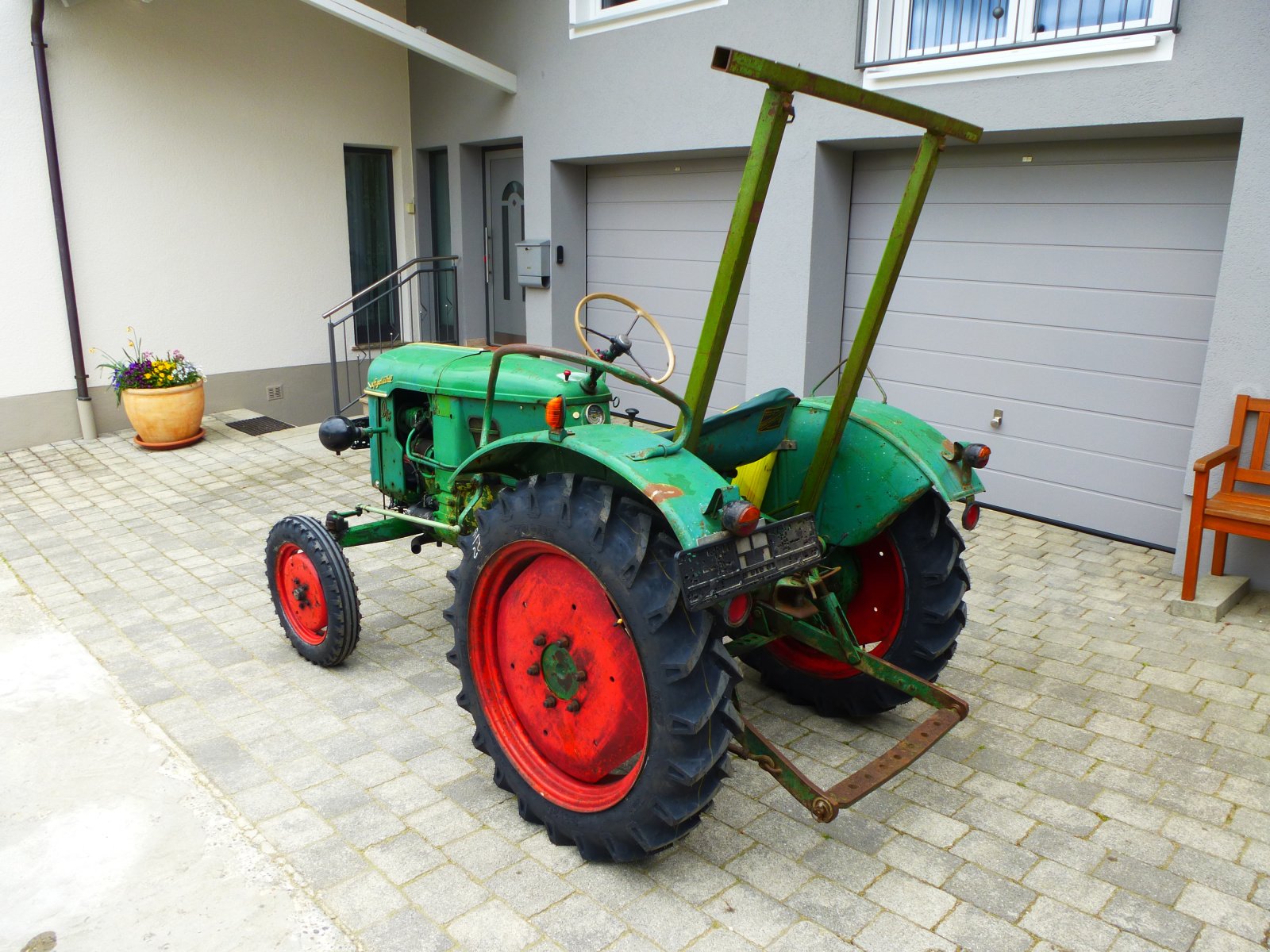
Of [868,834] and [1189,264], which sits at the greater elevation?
[1189,264]

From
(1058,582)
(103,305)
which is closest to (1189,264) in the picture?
(1058,582)

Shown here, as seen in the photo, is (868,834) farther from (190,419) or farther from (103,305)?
(103,305)

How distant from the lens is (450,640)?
13.9 feet

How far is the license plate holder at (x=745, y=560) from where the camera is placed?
2.35m

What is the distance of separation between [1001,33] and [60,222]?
7054 millimetres

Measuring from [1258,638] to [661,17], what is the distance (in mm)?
5738

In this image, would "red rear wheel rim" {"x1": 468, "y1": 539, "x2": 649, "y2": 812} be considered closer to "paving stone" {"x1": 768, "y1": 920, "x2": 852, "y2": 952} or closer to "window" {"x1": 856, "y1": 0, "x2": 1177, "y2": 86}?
"paving stone" {"x1": 768, "y1": 920, "x2": 852, "y2": 952}

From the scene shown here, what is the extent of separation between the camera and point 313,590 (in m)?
3.90

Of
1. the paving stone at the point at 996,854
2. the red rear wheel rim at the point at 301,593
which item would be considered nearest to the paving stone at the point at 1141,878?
the paving stone at the point at 996,854

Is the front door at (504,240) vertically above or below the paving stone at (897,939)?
above

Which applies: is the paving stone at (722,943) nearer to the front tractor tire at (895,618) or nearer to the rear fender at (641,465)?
the rear fender at (641,465)

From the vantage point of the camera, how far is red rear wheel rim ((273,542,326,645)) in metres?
3.90

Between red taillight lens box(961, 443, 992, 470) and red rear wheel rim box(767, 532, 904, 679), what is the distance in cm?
38

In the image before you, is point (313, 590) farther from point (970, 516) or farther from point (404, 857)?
point (970, 516)
